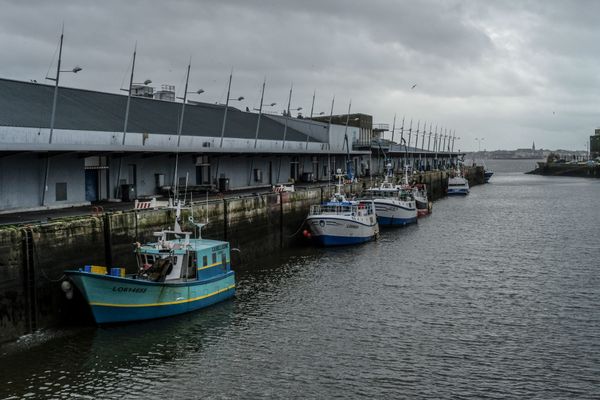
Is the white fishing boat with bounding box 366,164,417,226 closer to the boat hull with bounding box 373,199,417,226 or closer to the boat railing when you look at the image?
the boat hull with bounding box 373,199,417,226

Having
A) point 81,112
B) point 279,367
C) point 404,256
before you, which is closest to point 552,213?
point 404,256

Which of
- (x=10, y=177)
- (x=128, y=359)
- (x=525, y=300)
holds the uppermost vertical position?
(x=10, y=177)

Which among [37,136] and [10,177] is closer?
[10,177]

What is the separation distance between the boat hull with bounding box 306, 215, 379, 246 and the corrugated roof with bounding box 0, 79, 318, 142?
15799mm

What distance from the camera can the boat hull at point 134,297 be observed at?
24.4 m

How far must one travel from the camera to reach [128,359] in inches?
886

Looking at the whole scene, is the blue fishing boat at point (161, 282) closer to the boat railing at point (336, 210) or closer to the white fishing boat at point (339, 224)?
the white fishing boat at point (339, 224)

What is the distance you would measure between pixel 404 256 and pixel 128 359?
89.4 ft

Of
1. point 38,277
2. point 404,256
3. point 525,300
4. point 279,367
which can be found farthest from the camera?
point 404,256

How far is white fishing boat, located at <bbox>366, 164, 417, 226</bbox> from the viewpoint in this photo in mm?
63406

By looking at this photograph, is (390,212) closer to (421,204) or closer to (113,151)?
(421,204)

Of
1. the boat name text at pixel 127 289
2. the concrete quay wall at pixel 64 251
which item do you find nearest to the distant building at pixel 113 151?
the concrete quay wall at pixel 64 251

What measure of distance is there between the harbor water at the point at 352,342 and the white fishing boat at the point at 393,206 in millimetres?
22480

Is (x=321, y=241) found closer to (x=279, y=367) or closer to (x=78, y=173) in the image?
(x=78, y=173)
